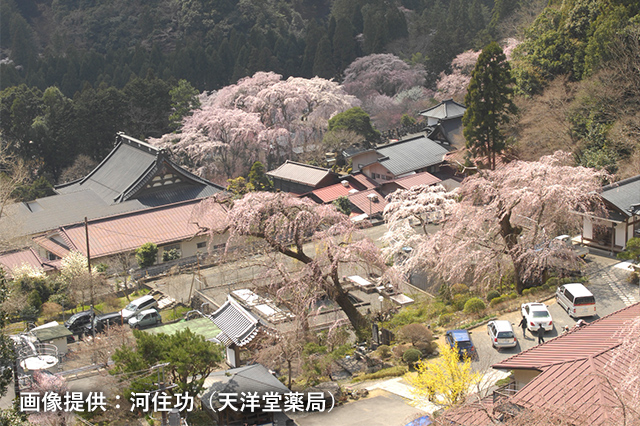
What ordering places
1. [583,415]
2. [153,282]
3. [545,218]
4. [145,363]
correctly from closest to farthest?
1. [583,415]
2. [145,363]
3. [545,218]
4. [153,282]

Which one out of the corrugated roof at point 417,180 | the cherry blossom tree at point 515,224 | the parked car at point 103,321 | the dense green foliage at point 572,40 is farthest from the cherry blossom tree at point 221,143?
the cherry blossom tree at point 515,224

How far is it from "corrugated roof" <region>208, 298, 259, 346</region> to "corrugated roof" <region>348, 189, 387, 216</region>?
61.2ft

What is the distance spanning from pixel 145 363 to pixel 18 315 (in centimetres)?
1414

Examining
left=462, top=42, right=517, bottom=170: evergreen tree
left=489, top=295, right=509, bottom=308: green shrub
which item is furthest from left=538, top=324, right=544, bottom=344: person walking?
left=462, top=42, right=517, bottom=170: evergreen tree

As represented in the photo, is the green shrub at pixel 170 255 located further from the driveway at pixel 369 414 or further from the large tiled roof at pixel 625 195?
the large tiled roof at pixel 625 195

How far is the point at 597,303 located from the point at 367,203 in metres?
18.6

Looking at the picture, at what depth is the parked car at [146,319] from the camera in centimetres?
2806

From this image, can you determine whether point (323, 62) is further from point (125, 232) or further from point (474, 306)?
point (474, 306)

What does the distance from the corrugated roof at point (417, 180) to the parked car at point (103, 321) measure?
1978cm

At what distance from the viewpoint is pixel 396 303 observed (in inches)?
1102

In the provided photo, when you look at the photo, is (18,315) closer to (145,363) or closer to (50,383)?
(50,383)

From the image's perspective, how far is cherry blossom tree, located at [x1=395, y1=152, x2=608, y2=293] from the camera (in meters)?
26.1

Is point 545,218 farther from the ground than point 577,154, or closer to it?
closer to it

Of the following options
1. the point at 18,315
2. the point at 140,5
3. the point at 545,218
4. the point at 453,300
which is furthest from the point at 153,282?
the point at 140,5
